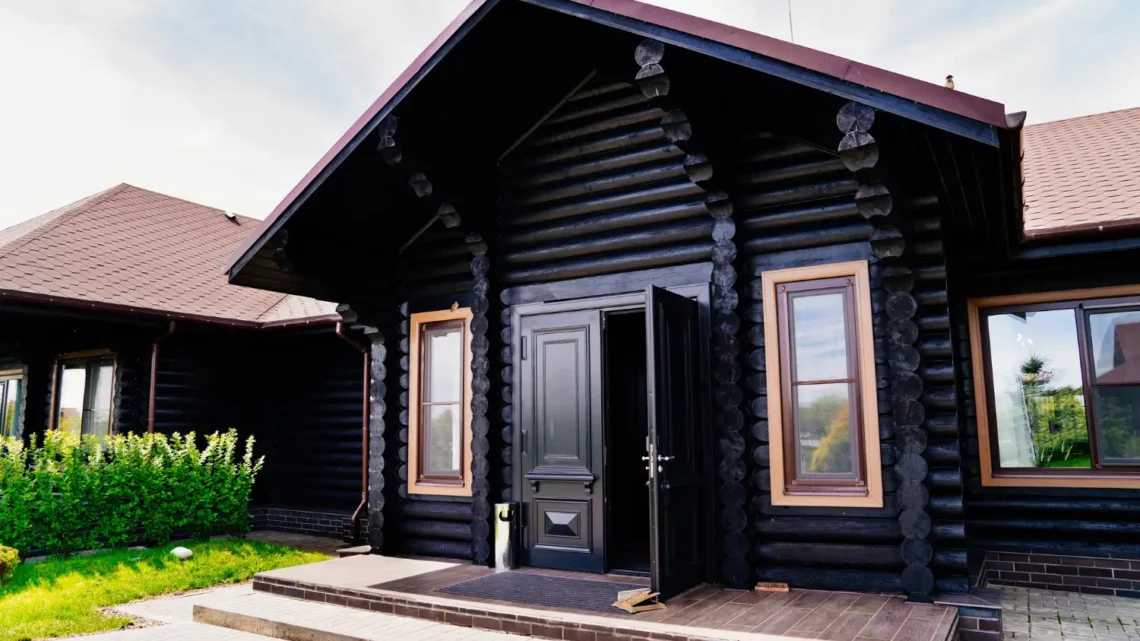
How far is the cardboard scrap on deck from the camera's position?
514 centimetres

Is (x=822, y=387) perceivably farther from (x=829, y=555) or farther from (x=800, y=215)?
(x=800, y=215)

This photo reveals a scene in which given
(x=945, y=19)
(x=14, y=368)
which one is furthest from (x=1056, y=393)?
(x=945, y=19)

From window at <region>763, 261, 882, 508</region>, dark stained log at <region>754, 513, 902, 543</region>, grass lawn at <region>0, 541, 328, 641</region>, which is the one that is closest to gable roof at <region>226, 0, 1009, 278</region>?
window at <region>763, 261, 882, 508</region>

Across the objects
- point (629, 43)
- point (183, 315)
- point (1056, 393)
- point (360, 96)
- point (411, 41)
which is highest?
point (360, 96)

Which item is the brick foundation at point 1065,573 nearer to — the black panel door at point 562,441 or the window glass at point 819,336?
the window glass at point 819,336

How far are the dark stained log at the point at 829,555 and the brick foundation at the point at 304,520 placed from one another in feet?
18.6

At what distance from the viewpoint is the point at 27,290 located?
8.99m

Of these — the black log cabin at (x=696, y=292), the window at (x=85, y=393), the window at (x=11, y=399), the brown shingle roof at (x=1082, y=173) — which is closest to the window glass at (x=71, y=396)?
the window at (x=85, y=393)

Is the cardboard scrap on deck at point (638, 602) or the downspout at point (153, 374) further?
the downspout at point (153, 374)

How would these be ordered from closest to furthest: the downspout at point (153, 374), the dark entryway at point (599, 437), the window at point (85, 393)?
the dark entryway at point (599, 437) < the downspout at point (153, 374) < the window at point (85, 393)

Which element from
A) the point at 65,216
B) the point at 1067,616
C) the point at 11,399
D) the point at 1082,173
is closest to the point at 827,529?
the point at 1067,616

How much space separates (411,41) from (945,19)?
628 inches

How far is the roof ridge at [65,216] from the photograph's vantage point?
10461 millimetres

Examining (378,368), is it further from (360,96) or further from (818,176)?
(360,96)
